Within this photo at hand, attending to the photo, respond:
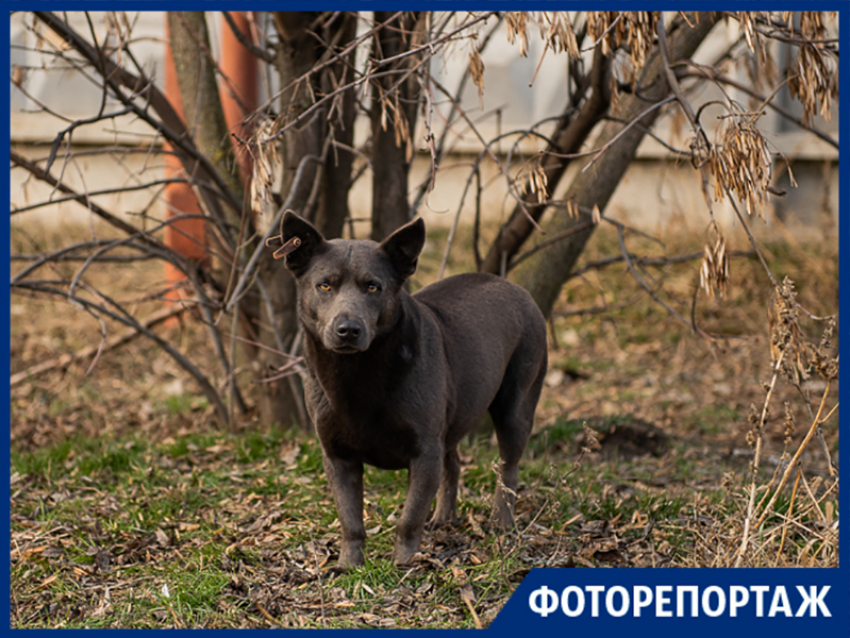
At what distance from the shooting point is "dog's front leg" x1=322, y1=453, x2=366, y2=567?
3.87 metres

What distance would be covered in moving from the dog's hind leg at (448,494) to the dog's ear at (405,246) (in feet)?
3.80

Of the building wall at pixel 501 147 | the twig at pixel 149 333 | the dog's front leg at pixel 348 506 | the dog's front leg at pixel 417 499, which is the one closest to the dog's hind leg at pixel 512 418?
the dog's front leg at pixel 417 499

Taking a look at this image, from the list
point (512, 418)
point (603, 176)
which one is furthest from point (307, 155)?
point (512, 418)

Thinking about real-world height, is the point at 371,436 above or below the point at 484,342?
below

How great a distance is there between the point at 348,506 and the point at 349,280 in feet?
3.31

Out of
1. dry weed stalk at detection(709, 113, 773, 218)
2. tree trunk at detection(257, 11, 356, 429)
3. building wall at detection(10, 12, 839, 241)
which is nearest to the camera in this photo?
dry weed stalk at detection(709, 113, 773, 218)

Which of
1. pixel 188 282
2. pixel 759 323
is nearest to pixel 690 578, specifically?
pixel 188 282

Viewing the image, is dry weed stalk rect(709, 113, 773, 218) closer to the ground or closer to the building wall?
the ground

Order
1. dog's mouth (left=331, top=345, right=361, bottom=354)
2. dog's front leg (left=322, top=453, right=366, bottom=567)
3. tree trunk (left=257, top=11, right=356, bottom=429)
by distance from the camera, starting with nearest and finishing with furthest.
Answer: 1. dog's mouth (left=331, top=345, right=361, bottom=354)
2. dog's front leg (left=322, top=453, right=366, bottom=567)
3. tree trunk (left=257, top=11, right=356, bottom=429)

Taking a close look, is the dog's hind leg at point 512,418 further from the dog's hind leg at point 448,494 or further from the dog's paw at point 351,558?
the dog's paw at point 351,558

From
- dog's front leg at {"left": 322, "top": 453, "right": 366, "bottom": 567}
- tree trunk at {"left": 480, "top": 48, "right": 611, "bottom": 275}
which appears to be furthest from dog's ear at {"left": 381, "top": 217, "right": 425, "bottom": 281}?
tree trunk at {"left": 480, "top": 48, "right": 611, "bottom": 275}

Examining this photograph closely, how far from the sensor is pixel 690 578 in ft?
11.3

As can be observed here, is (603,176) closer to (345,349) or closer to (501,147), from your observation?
(345,349)

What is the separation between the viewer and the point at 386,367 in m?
3.73
